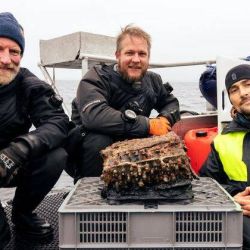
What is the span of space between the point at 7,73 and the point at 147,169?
51.0 inches

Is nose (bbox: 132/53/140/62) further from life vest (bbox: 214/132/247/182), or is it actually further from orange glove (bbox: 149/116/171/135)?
life vest (bbox: 214/132/247/182)

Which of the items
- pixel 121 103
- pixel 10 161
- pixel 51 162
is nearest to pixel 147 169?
pixel 10 161

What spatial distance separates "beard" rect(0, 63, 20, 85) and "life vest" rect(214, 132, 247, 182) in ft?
4.97

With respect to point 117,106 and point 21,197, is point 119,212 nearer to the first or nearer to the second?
point 21,197

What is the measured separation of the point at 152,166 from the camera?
6.66ft

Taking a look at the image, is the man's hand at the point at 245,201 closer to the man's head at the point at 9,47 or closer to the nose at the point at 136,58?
the nose at the point at 136,58

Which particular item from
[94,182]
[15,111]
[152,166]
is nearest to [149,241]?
[152,166]

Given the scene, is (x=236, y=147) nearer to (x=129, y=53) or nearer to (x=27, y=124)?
(x=129, y=53)

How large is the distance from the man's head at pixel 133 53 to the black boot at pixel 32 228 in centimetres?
139

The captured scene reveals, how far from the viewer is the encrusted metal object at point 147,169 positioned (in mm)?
2027

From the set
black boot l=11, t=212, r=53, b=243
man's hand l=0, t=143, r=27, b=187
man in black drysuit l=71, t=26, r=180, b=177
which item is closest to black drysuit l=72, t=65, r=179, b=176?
man in black drysuit l=71, t=26, r=180, b=177

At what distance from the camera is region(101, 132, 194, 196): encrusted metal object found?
79.8 inches

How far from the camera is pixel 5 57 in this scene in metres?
2.70

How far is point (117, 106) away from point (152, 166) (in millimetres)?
1575
